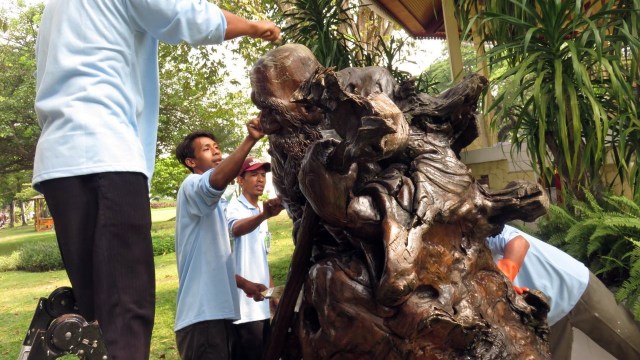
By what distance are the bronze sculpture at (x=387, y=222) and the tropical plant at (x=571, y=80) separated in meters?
3.04

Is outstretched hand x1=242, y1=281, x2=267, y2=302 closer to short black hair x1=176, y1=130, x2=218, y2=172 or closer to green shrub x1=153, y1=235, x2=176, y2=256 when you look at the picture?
short black hair x1=176, y1=130, x2=218, y2=172

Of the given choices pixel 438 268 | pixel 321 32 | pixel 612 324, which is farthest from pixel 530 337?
pixel 321 32

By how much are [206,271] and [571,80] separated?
331cm

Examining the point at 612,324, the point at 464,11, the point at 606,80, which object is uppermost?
the point at 464,11

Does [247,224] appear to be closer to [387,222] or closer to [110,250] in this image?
[110,250]

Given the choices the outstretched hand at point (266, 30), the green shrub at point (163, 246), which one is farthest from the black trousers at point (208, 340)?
the green shrub at point (163, 246)

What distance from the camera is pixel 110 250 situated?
1565 millimetres

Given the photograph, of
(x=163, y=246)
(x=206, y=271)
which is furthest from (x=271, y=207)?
(x=163, y=246)

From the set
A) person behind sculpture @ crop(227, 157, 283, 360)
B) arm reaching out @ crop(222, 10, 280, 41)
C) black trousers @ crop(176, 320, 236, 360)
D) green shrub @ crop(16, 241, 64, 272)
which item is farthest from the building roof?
green shrub @ crop(16, 241, 64, 272)

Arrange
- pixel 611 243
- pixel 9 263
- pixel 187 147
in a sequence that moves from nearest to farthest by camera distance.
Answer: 1. pixel 187 147
2. pixel 611 243
3. pixel 9 263

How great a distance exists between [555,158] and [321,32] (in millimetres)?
2811

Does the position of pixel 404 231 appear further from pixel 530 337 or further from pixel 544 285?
pixel 544 285

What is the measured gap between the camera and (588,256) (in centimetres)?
396

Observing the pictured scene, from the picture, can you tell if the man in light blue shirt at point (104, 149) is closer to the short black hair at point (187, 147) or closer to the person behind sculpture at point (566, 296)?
the short black hair at point (187, 147)
